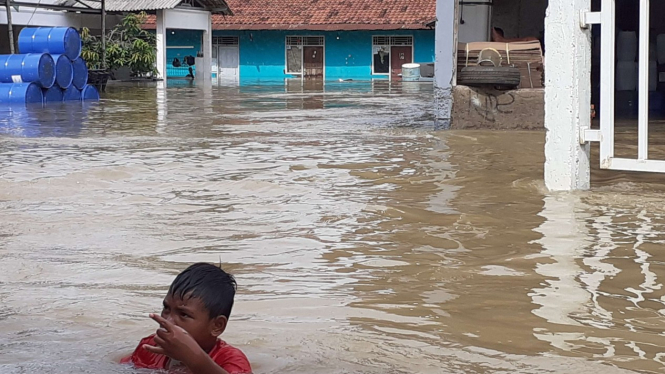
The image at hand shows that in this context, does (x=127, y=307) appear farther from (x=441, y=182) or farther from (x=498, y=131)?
(x=498, y=131)

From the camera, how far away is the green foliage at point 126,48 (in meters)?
32.5

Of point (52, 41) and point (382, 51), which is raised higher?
point (382, 51)

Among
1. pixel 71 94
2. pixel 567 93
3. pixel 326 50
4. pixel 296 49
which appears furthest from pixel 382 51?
pixel 567 93

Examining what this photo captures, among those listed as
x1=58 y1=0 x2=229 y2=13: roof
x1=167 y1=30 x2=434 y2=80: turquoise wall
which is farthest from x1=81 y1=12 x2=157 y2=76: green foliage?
x1=167 y1=30 x2=434 y2=80: turquoise wall

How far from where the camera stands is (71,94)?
2262cm

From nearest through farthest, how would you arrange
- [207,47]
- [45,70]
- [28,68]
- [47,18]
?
[28,68] < [45,70] < [47,18] < [207,47]

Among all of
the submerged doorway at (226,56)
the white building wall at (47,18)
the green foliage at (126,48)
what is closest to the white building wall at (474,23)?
the white building wall at (47,18)

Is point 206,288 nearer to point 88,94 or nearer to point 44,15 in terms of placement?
point 88,94

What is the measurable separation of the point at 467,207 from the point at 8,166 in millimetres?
4750

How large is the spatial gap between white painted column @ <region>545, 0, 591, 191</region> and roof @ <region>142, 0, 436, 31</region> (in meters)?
32.6

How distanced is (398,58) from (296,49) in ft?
15.3

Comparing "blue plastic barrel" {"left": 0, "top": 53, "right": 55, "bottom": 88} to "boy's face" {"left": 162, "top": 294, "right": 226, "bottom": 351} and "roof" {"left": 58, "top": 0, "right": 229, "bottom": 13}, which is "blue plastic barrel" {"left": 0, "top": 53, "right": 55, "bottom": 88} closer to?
"roof" {"left": 58, "top": 0, "right": 229, "bottom": 13}

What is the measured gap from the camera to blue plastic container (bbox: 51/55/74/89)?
71.8 feet

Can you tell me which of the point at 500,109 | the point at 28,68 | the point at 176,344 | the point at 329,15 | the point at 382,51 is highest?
the point at 329,15
